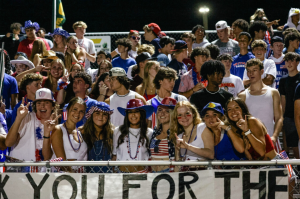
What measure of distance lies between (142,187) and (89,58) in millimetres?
5837

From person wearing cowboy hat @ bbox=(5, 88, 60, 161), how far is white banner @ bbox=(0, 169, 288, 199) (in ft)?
3.06

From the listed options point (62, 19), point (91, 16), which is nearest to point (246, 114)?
point (62, 19)

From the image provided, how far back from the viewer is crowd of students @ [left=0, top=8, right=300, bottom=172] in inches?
211

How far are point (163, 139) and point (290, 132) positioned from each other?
101 inches

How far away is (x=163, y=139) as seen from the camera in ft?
18.5

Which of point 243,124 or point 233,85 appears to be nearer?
point 243,124

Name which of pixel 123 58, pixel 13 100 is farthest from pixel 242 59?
pixel 13 100

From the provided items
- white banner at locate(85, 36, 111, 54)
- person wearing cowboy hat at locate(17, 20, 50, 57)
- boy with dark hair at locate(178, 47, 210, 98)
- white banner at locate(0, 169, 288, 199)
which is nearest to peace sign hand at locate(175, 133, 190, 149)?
white banner at locate(0, 169, 288, 199)

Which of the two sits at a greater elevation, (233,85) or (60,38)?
(60,38)

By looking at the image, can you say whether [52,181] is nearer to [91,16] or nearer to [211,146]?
[211,146]

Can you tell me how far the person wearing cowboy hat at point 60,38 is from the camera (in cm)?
997

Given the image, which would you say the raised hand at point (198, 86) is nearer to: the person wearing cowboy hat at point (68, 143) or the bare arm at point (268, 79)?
the bare arm at point (268, 79)

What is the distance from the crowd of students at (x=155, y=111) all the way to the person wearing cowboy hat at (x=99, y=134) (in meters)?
0.01

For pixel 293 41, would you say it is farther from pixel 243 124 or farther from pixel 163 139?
pixel 163 139
